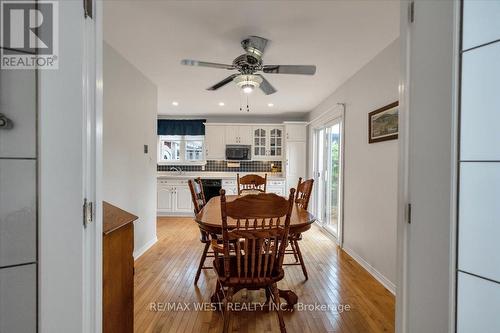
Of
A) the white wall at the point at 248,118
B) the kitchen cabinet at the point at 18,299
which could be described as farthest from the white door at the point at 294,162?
the kitchen cabinet at the point at 18,299

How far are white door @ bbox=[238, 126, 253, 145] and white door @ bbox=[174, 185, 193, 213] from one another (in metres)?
1.73

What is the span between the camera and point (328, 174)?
479 centimetres

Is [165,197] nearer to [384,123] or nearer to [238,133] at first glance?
[238,133]

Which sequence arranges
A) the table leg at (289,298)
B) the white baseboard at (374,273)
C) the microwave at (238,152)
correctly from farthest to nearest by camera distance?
1. the microwave at (238,152)
2. the white baseboard at (374,273)
3. the table leg at (289,298)

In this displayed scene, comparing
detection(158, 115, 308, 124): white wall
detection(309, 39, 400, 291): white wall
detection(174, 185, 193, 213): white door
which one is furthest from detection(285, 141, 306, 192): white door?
detection(174, 185, 193, 213): white door

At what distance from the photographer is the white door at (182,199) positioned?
559 cm

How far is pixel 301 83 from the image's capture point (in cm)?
372

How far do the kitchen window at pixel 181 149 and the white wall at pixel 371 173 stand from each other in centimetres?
367

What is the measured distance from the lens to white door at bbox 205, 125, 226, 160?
6.06 metres

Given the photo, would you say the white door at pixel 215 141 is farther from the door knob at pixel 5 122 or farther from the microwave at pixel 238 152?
the door knob at pixel 5 122

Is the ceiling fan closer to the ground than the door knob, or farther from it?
farther from it

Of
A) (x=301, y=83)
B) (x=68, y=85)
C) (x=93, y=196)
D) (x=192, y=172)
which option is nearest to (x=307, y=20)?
(x=301, y=83)

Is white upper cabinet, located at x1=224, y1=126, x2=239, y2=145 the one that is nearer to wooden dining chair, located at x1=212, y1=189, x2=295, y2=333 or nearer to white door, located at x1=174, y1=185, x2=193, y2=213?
white door, located at x1=174, y1=185, x2=193, y2=213

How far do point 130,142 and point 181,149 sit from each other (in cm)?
320
